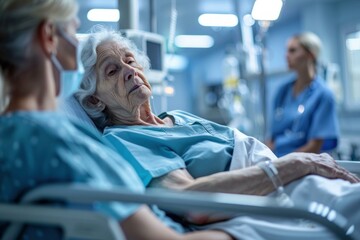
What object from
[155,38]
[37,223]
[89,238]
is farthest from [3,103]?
[155,38]

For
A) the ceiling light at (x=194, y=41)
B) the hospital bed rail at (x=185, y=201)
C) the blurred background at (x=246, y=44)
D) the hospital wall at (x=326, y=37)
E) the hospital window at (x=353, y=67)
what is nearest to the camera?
the hospital bed rail at (x=185, y=201)

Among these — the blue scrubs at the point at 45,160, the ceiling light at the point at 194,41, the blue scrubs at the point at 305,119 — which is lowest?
the blue scrubs at the point at 305,119

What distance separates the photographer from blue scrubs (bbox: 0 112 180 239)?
3.28 ft

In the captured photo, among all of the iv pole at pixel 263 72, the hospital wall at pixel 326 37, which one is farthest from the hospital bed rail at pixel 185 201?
the hospital wall at pixel 326 37

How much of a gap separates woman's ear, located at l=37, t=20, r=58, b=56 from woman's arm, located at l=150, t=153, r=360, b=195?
599 millimetres

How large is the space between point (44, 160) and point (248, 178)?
2.34 feet

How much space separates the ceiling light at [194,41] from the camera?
984 centimetres

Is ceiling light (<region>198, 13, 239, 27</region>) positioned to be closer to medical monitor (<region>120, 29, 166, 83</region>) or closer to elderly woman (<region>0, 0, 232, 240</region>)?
medical monitor (<region>120, 29, 166, 83</region>)

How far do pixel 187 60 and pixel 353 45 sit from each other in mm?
6982

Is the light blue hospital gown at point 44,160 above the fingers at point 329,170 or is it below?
above

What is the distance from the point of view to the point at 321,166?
5.13 ft

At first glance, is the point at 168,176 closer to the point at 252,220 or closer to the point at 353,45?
the point at 252,220

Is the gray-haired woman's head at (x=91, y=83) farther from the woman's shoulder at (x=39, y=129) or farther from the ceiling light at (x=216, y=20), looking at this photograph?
the ceiling light at (x=216, y=20)

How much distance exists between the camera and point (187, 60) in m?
13.2
